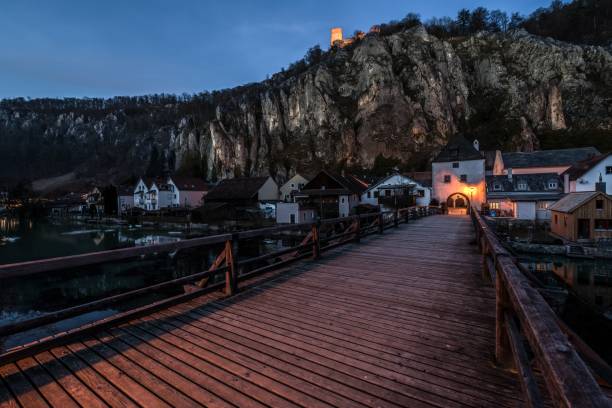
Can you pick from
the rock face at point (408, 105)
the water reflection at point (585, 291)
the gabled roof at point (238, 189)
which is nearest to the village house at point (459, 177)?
the water reflection at point (585, 291)

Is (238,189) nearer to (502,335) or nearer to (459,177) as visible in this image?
(459,177)

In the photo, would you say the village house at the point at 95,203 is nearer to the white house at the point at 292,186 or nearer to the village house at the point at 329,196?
the white house at the point at 292,186

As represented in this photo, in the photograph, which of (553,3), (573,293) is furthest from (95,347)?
(553,3)

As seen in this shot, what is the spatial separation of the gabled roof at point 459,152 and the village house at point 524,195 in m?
5.42

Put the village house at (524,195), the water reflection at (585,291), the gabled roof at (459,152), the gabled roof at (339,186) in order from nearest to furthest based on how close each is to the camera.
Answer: the water reflection at (585,291) < the village house at (524,195) < the gabled roof at (459,152) < the gabled roof at (339,186)

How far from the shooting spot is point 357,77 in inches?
3260

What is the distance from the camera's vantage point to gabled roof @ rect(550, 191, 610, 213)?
978 inches

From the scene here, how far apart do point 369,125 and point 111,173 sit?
11561cm

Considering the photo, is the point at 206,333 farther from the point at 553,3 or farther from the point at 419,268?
the point at 553,3

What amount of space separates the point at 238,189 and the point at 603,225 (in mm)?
48383

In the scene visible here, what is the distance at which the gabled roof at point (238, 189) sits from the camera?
52.2m

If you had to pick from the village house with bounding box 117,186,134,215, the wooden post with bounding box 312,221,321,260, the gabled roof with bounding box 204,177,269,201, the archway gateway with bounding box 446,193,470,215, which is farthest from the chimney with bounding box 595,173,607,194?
the village house with bounding box 117,186,134,215

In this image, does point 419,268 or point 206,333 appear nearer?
point 206,333

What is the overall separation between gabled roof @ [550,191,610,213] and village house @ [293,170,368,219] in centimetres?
2250
